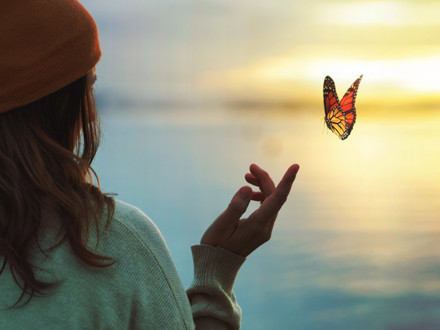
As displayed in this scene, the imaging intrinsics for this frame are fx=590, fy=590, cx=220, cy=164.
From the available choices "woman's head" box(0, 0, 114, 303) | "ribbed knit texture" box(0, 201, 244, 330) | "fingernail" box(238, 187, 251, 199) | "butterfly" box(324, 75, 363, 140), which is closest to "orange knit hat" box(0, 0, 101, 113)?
"woman's head" box(0, 0, 114, 303)

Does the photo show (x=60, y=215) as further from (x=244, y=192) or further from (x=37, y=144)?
(x=244, y=192)

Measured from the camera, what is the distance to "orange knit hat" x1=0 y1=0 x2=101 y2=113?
900 millimetres

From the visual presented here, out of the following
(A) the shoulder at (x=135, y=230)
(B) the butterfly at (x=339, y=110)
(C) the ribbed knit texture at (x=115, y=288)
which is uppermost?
(B) the butterfly at (x=339, y=110)

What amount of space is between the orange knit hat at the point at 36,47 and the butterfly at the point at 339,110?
0.90m

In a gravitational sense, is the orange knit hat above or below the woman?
above

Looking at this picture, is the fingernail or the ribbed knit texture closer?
the ribbed knit texture

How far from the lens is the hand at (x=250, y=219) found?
47.6 inches

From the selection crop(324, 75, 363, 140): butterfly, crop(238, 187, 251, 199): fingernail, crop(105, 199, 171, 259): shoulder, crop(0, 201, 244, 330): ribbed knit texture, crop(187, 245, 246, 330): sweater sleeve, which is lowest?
crop(187, 245, 246, 330): sweater sleeve

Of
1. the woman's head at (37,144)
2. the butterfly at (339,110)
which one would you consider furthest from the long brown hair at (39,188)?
the butterfly at (339,110)

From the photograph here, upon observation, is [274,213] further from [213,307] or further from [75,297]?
[75,297]

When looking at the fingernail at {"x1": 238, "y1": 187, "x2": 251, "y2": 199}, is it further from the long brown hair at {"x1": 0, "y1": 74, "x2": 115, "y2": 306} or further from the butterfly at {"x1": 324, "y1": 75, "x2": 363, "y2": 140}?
the butterfly at {"x1": 324, "y1": 75, "x2": 363, "y2": 140}

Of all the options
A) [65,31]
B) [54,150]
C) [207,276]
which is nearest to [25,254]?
[54,150]

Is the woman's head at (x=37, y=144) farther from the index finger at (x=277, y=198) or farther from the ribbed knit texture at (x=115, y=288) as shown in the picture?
the index finger at (x=277, y=198)

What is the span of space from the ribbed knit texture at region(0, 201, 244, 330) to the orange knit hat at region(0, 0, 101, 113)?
0.21m
